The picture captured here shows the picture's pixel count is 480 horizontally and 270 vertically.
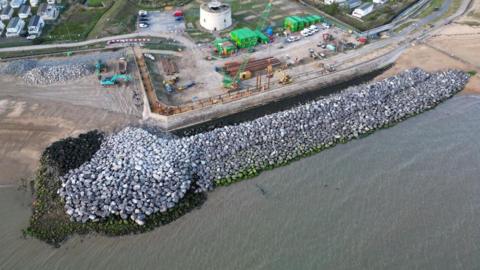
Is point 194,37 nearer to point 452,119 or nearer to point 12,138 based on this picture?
point 12,138

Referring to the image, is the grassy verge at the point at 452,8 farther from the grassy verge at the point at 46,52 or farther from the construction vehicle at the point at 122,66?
the grassy verge at the point at 46,52

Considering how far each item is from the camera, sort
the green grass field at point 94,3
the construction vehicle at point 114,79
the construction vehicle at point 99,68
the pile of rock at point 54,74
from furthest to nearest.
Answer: the green grass field at point 94,3 < the construction vehicle at point 99,68 < the pile of rock at point 54,74 < the construction vehicle at point 114,79

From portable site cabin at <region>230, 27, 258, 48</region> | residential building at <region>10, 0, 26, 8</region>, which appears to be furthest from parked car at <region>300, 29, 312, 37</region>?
residential building at <region>10, 0, 26, 8</region>

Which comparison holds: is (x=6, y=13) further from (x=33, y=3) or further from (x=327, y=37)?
(x=327, y=37)

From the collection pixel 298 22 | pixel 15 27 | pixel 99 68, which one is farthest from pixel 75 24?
pixel 298 22

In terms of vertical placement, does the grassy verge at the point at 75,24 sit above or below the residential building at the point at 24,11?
below

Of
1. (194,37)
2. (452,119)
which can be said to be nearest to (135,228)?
(194,37)

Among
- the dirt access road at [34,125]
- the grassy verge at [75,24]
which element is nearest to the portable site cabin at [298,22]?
the dirt access road at [34,125]
